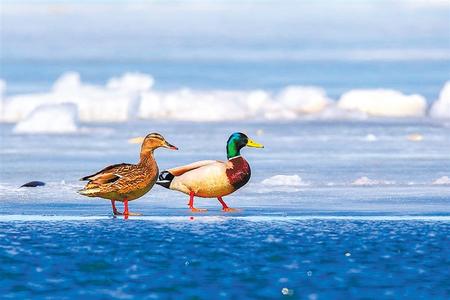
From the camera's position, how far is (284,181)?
17.9 meters

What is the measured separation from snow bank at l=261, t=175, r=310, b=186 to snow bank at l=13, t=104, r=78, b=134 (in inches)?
459

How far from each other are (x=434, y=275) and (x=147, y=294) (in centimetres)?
247

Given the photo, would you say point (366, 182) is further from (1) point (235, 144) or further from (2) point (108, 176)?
(2) point (108, 176)

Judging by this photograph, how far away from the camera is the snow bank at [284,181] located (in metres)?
17.7

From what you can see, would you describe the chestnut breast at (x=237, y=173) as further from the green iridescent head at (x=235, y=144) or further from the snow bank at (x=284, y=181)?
the snow bank at (x=284, y=181)

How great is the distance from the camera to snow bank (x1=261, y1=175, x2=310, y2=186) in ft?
58.2

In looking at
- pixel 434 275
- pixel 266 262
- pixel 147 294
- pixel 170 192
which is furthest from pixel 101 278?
pixel 170 192

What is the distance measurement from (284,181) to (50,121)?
12.8m

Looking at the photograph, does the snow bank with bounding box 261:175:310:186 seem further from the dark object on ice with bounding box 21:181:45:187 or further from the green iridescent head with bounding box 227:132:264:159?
the dark object on ice with bounding box 21:181:45:187

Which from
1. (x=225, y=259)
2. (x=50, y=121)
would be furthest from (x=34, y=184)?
(x=50, y=121)

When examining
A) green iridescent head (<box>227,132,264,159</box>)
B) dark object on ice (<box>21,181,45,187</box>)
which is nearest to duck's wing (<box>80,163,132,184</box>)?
green iridescent head (<box>227,132,264,159</box>)

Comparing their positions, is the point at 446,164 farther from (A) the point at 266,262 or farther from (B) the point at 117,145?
(A) the point at 266,262

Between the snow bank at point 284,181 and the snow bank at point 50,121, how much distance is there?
11651mm

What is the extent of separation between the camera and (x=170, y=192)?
16.8m
